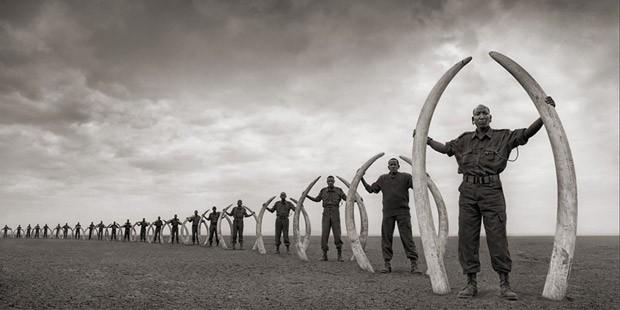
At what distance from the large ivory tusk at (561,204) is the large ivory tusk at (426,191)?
1181mm

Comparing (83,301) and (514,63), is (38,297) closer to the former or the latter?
(83,301)

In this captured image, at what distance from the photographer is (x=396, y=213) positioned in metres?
8.84

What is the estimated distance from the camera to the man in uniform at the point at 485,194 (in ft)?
17.1

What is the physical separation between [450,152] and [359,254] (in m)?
3.89

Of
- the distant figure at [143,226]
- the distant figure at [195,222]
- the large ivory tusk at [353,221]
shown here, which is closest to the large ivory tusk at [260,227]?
the large ivory tusk at [353,221]

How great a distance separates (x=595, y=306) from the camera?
16.0ft

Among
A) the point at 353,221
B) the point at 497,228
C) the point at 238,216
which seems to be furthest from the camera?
the point at 238,216

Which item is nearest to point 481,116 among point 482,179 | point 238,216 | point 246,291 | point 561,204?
point 482,179

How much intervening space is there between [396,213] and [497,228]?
368cm

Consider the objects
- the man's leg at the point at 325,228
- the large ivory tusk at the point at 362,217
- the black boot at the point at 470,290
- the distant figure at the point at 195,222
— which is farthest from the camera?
the distant figure at the point at 195,222

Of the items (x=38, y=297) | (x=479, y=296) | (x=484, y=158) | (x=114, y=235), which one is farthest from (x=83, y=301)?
(x=114, y=235)

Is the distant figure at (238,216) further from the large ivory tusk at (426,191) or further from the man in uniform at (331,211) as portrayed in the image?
the large ivory tusk at (426,191)

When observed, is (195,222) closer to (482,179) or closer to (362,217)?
(362,217)

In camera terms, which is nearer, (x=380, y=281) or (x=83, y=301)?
(x=83, y=301)
